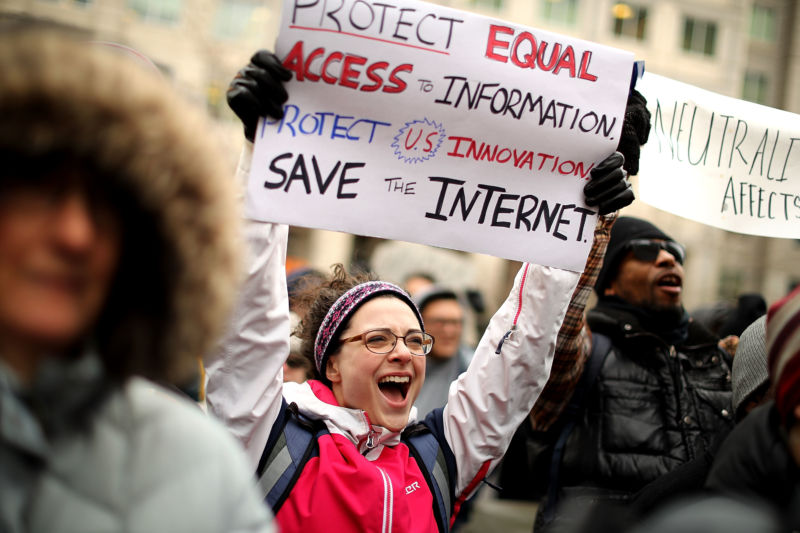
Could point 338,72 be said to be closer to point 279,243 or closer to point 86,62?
point 279,243

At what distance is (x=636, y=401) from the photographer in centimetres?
300

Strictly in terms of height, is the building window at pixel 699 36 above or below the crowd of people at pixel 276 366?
above

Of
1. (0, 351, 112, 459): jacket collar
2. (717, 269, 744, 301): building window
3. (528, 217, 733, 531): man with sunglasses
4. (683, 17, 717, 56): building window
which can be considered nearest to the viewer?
(0, 351, 112, 459): jacket collar

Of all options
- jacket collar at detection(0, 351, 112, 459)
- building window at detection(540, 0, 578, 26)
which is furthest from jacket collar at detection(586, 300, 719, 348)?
building window at detection(540, 0, 578, 26)

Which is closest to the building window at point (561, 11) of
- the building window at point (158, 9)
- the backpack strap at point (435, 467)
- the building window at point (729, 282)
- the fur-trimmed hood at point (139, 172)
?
the building window at point (729, 282)

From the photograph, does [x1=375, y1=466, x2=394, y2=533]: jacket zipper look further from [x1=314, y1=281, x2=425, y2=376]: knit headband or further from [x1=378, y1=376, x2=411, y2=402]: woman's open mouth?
[x1=314, y1=281, x2=425, y2=376]: knit headband

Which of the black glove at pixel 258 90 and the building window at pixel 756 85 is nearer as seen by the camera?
the black glove at pixel 258 90

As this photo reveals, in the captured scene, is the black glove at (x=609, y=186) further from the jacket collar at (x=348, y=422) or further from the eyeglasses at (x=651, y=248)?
the jacket collar at (x=348, y=422)

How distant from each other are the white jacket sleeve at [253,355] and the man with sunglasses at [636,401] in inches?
47.8

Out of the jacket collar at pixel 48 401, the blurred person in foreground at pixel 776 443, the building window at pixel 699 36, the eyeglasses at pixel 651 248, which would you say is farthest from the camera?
the building window at pixel 699 36

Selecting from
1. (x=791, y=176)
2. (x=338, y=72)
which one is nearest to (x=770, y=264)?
(x=791, y=176)

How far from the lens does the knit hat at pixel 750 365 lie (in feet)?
7.80

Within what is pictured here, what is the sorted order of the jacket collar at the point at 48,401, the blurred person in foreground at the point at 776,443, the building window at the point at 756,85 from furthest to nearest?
the building window at the point at 756,85, the blurred person in foreground at the point at 776,443, the jacket collar at the point at 48,401

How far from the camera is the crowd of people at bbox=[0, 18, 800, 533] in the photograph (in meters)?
1.18
